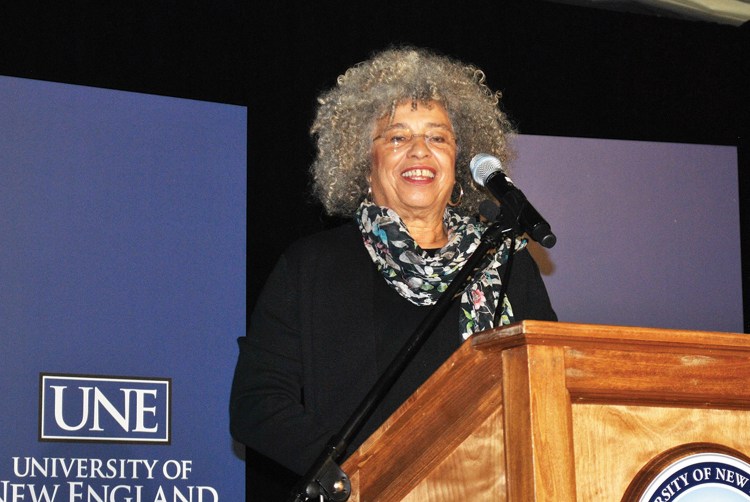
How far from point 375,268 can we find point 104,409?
3.17ft

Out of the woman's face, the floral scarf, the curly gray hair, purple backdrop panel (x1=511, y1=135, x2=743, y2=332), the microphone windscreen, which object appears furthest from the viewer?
purple backdrop panel (x1=511, y1=135, x2=743, y2=332)

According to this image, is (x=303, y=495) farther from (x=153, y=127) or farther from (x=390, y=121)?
(x=153, y=127)

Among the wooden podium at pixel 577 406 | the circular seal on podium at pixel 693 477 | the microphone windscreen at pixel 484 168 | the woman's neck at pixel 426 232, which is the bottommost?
the circular seal on podium at pixel 693 477

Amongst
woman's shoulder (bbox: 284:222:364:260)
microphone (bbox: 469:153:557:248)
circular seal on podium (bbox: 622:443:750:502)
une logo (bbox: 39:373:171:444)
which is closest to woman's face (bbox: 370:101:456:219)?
woman's shoulder (bbox: 284:222:364:260)

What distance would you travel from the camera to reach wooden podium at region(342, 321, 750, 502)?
45.3 inches

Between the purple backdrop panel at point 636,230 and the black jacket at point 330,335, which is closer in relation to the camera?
the black jacket at point 330,335

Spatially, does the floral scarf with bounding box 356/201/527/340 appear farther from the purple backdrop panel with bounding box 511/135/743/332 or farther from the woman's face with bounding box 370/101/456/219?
the purple backdrop panel with bounding box 511/135/743/332

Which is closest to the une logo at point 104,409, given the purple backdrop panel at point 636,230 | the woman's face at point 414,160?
the woman's face at point 414,160

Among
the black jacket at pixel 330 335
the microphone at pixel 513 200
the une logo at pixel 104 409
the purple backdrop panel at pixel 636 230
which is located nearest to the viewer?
the microphone at pixel 513 200

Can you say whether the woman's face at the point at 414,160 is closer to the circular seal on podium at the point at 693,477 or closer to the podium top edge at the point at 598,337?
the podium top edge at the point at 598,337

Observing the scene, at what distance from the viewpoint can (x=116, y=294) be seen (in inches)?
117

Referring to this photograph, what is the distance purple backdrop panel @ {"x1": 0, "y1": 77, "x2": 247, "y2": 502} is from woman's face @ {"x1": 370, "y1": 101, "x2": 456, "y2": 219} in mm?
790

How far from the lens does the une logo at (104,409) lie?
2799 mm

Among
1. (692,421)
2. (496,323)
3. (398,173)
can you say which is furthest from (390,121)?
(692,421)
